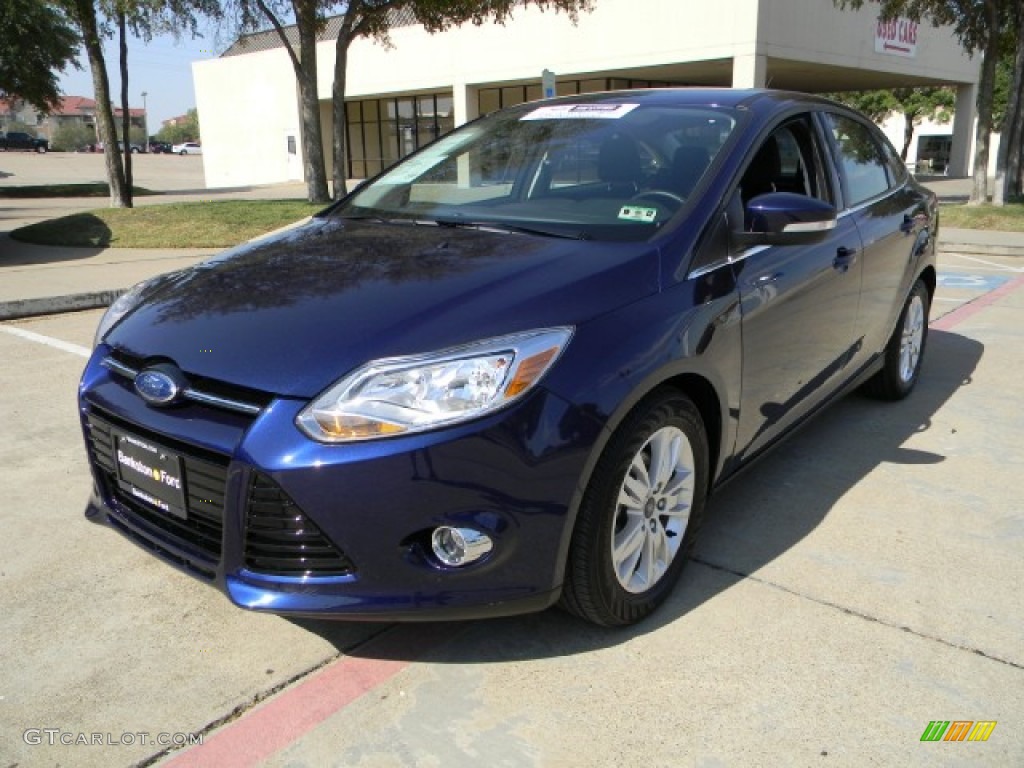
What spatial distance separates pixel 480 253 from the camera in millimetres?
2797

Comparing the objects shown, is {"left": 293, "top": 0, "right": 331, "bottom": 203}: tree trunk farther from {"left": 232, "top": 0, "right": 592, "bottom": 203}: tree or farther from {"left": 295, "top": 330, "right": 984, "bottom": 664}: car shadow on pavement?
{"left": 295, "top": 330, "right": 984, "bottom": 664}: car shadow on pavement

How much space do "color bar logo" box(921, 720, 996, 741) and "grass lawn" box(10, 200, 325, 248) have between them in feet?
39.6

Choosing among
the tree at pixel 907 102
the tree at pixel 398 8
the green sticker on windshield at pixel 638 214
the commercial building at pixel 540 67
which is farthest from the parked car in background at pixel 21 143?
the green sticker on windshield at pixel 638 214

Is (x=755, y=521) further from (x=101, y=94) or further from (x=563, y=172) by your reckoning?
(x=101, y=94)

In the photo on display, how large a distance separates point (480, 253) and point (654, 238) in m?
0.56

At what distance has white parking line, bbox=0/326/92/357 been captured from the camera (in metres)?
6.43

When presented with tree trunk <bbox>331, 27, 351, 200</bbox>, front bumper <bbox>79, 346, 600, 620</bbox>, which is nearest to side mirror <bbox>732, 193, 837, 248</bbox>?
front bumper <bbox>79, 346, 600, 620</bbox>

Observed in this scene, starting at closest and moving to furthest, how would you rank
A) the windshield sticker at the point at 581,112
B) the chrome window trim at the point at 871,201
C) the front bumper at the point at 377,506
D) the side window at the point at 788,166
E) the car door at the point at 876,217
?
the front bumper at the point at 377,506, the side window at the point at 788,166, the windshield sticker at the point at 581,112, the chrome window trim at the point at 871,201, the car door at the point at 876,217

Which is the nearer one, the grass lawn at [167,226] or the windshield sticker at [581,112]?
the windshield sticker at [581,112]

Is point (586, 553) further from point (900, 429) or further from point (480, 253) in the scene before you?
point (900, 429)

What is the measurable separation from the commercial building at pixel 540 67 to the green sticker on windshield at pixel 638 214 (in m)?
16.6

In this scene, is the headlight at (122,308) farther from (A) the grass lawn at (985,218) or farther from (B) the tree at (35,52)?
(B) the tree at (35,52)

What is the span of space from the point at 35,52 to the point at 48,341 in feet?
83.4

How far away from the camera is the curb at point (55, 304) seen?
781 centimetres
